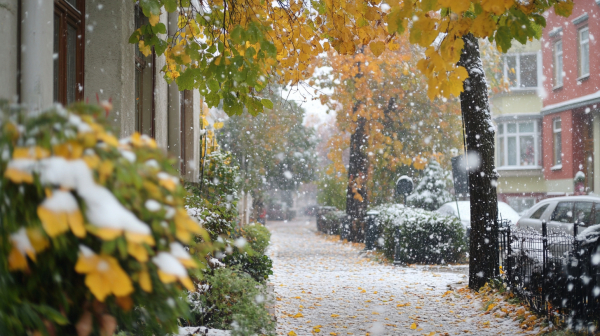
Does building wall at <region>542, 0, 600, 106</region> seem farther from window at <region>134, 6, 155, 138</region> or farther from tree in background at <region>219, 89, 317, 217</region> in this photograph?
window at <region>134, 6, 155, 138</region>

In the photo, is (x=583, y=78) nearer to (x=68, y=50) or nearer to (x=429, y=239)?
(x=429, y=239)

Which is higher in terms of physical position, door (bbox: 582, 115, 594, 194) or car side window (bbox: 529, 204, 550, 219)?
door (bbox: 582, 115, 594, 194)

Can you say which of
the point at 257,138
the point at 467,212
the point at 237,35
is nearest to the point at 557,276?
the point at 237,35

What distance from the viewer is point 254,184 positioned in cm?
2770

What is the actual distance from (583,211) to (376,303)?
20.2ft

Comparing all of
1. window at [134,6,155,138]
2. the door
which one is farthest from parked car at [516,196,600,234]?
the door

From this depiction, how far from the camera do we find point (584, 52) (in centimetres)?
2048

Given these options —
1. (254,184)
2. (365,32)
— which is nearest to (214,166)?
(365,32)

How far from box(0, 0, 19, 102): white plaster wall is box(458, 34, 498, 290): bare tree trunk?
6.64 meters

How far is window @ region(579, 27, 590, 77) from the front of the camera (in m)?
20.3

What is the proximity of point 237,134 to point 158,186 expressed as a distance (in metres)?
27.4

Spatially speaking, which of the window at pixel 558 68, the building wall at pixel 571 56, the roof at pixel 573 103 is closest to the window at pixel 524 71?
the building wall at pixel 571 56

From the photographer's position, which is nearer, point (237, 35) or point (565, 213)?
point (237, 35)

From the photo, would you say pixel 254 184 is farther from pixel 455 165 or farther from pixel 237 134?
pixel 455 165
